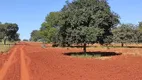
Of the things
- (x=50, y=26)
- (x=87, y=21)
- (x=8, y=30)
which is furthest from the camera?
(x=8, y=30)

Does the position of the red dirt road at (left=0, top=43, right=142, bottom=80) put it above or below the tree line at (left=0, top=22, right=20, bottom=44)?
below

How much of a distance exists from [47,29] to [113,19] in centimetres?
6126

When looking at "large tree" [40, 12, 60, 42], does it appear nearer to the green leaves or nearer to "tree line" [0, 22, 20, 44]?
the green leaves

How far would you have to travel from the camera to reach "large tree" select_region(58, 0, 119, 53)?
1677 inches

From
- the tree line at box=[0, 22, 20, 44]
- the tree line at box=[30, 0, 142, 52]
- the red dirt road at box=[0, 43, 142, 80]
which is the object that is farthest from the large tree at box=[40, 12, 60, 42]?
the tree line at box=[0, 22, 20, 44]

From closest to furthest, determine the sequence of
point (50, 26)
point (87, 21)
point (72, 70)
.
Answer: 1. point (72, 70)
2. point (87, 21)
3. point (50, 26)

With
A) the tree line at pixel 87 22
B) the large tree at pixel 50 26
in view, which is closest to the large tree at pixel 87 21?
the tree line at pixel 87 22

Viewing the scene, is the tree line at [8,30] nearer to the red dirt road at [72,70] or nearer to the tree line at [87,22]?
the tree line at [87,22]

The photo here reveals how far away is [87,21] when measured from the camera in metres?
43.8

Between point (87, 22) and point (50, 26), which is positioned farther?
point (50, 26)

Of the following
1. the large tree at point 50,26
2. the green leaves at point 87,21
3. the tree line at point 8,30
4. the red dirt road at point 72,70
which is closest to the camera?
the red dirt road at point 72,70

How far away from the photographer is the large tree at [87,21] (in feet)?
140

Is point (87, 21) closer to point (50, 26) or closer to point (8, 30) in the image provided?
point (50, 26)

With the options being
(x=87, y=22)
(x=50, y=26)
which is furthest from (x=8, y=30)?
(x=87, y=22)
